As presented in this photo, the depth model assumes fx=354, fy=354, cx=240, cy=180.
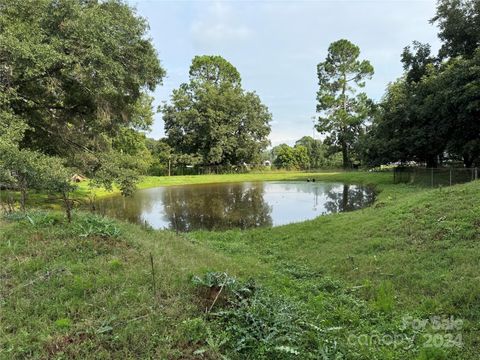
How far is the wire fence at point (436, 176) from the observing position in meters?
17.2

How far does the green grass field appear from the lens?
10.2 ft

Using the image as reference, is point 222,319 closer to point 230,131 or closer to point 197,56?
point 230,131

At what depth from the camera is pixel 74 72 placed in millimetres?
11352

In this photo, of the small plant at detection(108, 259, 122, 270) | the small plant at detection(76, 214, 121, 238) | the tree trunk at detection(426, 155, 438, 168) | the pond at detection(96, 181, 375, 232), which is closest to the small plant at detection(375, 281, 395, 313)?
the small plant at detection(108, 259, 122, 270)

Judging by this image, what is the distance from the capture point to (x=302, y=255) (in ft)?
27.8

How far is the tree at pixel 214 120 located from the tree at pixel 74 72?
97.5 feet

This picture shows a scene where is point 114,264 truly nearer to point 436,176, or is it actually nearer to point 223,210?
point 223,210

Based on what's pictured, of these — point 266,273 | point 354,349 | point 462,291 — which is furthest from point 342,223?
point 354,349

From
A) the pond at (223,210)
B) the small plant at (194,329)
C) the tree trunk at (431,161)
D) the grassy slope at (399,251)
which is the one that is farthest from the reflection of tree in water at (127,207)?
the tree trunk at (431,161)

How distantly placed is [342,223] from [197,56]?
46.5 metres

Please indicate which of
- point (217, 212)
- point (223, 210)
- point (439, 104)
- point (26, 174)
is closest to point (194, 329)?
point (26, 174)

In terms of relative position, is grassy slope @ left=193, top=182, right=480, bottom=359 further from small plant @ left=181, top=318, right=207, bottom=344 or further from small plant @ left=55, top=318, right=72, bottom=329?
small plant @ left=55, top=318, right=72, bottom=329

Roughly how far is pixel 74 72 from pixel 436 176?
18630mm

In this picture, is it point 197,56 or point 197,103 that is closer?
point 197,103
